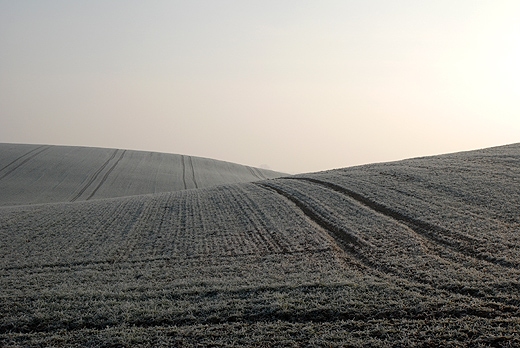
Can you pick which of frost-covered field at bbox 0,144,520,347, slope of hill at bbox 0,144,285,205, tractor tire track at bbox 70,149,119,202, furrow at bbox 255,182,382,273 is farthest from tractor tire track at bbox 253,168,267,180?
furrow at bbox 255,182,382,273

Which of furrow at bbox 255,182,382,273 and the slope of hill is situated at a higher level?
the slope of hill

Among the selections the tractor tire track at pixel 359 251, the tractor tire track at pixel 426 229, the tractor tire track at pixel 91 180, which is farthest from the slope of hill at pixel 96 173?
the tractor tire track at pixel 426 229

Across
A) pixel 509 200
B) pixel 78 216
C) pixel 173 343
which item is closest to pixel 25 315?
pixel 173 343

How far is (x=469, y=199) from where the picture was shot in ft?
63.9

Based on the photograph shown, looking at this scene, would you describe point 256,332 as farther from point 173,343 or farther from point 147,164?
point 147,164

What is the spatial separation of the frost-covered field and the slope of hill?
23516 mm

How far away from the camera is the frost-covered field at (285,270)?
898cm

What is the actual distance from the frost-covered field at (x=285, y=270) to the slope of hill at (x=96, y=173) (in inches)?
926

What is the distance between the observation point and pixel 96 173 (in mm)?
56938

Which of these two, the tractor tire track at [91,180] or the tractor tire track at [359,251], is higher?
the tractor tire track at [91,180]

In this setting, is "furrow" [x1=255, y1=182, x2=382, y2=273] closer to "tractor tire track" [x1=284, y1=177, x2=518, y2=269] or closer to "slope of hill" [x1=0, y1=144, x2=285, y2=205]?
"tractor tire track" [x1=284, y1=177, x2=518, y2=269]

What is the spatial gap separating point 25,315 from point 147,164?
58501 mm

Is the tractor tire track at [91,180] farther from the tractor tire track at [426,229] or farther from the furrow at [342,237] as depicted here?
the tractor tire track at [426,229]

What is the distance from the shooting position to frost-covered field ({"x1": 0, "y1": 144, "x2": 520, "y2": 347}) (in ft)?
29.5
